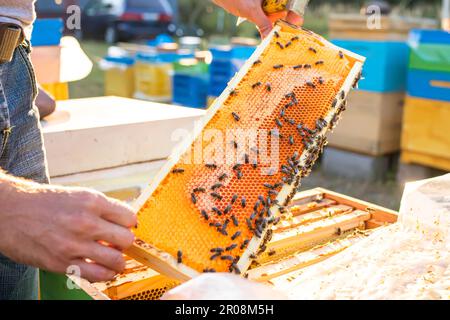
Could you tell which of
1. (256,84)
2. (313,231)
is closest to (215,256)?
(256,84)

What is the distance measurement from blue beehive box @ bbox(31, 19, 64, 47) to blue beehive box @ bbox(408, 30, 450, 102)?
11.4ft

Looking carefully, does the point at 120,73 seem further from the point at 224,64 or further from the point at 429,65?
the point at 429,65

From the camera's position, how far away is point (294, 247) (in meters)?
2.04

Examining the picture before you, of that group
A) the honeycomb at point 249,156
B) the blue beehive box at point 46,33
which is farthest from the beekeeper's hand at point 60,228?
the blue beehive box at point 46,33

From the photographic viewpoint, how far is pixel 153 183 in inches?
61.1

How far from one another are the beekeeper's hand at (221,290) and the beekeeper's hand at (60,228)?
26 cm

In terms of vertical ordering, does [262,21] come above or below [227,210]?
above

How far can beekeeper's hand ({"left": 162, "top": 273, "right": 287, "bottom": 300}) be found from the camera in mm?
1011

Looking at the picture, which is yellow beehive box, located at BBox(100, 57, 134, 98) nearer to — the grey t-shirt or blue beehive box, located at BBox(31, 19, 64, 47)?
blue beehive box, located at BBox(31, 19, 64, 47)

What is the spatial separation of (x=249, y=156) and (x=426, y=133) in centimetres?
417

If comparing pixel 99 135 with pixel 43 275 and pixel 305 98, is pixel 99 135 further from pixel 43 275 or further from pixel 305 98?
pixel 305 98

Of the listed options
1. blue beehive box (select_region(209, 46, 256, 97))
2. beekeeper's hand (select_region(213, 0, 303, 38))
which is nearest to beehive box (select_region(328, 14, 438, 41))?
blue beehive box (select_region(209, 46, 256, 97))

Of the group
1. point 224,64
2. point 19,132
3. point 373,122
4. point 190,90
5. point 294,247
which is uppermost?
point 19,132
